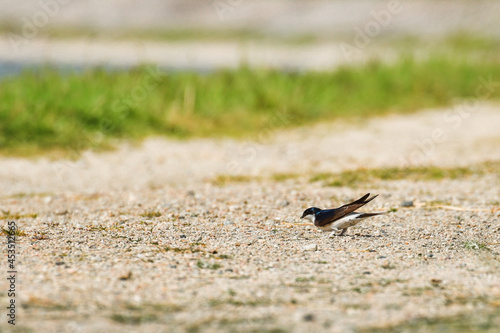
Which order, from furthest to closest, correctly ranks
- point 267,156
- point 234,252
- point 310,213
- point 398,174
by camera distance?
point 267,156, point 398,174, point 310,213, point 234,252

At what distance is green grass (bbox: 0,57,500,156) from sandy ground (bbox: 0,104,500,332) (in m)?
1.19

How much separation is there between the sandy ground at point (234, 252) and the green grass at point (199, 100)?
1194 millimetres

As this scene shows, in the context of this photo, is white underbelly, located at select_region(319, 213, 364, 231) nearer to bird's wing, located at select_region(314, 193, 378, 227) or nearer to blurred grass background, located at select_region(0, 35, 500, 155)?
bird's wing, located at select_region(314, 193, 378, 227)

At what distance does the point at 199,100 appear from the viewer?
13523 millimetres

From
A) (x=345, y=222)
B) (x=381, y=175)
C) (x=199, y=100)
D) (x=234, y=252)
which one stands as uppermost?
(x=199, y=100)

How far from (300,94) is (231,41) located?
20023mm

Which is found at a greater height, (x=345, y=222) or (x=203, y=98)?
(x=203, y=98)

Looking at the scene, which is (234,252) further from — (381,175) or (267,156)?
(267,156)

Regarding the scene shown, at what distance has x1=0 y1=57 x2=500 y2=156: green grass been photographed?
11.4 metres

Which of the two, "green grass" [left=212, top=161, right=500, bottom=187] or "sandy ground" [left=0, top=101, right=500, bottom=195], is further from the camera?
"sandy ground" [left=0, top=101, right=500, bottom=195]

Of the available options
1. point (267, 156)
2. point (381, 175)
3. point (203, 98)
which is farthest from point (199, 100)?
point (381, 175)

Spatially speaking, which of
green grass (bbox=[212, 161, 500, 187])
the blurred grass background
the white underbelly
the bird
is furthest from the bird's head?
the blurred grass background

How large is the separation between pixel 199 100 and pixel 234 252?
8.07m

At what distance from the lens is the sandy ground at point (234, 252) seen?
14.3ft
